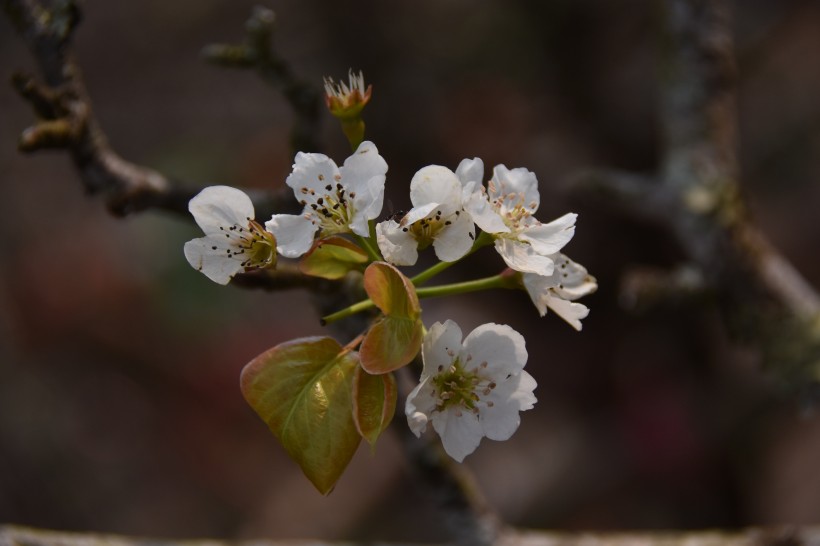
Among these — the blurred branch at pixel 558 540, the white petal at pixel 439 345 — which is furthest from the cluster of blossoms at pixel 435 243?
the blurred branch at pixel 558 540

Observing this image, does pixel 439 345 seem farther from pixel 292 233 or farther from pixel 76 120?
pixel 76 120

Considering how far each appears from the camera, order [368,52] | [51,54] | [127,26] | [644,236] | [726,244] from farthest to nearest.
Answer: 1. [127,26]
2. [368,52]
3. [644,236]
4. [726,244]
5. [51,54]

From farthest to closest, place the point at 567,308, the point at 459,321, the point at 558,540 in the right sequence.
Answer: the point at 459,321, the point at 558,540, the point at 567,308

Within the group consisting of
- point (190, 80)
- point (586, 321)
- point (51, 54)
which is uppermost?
point (51, 54)

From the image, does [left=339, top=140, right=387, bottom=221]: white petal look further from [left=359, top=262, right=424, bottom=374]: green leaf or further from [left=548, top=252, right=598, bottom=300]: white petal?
[left=548, top=252, right=598, bottom=300]: white petal

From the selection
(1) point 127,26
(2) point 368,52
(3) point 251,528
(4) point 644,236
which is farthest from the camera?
(1) point 127,26

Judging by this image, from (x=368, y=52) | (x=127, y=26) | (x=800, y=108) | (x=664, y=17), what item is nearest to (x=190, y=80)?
(x=127, y=26)

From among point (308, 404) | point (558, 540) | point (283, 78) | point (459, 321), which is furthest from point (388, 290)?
point (459, 321)

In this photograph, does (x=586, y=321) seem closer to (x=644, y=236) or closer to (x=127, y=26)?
(x=644, y=236)
